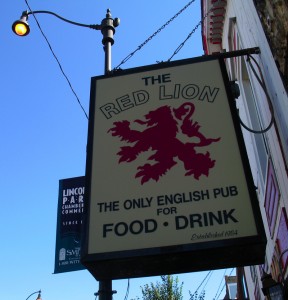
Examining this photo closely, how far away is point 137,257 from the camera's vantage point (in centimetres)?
336

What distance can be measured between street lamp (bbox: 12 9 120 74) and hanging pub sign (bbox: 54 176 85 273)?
2.26m

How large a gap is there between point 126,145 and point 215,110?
97cm

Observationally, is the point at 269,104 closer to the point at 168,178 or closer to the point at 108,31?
the point at 168,178

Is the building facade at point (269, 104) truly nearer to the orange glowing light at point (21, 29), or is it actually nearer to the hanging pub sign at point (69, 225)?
the hanging pub sign at point (69, 225)

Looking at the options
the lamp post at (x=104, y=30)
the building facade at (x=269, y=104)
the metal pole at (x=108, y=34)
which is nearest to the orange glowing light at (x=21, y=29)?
the lamp post at (x=104, y=30)

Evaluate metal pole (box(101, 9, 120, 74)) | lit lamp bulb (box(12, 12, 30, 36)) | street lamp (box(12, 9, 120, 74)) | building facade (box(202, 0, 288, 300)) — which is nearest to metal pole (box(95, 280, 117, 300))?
building facade (box(202, 0, 288, 300))

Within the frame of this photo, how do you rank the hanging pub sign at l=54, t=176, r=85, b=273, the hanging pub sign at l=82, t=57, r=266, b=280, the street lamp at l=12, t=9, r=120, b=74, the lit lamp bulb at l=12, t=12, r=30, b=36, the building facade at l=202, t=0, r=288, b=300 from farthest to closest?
the lit lamp bulb at l=12, t=12, r=30, b=36, the hanging pub sign at l=54, t=176, r=85, b=273, the street lamp at l=12, t=9, r=120, b=74, the building facade at l=202, t=0, r=288, b=300, the hanging pub sign at l=82, t=57, r=266, b=280

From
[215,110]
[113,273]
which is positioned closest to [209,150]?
[215,110]

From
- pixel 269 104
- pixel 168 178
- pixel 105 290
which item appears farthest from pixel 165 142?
pixel 105 290

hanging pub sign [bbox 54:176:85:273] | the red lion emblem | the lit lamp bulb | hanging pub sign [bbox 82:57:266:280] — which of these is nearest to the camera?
hanging pub sign [bbox 82:57:266:280]

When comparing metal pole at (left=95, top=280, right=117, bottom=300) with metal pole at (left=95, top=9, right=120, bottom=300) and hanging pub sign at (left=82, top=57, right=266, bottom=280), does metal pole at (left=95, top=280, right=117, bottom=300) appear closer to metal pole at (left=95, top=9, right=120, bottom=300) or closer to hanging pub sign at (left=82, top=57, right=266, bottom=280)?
hanging pub sign at (left=82, top=57, right=266, bottom=280)

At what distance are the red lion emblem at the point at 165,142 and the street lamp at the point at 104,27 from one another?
65.1 inches

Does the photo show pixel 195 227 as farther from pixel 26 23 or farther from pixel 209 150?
pixel 26 23

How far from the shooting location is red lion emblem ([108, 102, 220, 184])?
389 centimetres
